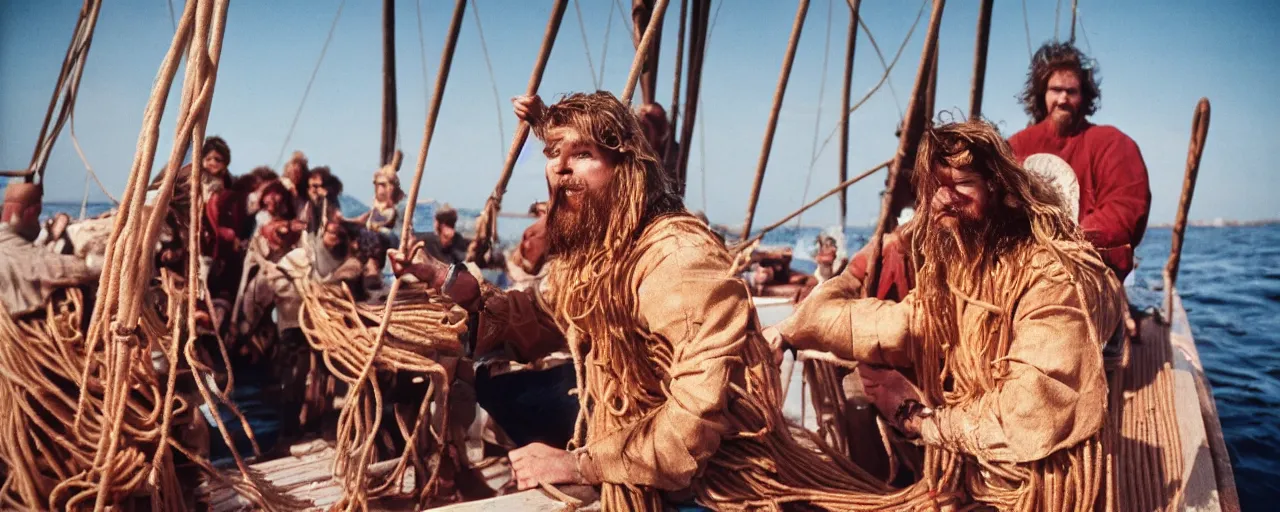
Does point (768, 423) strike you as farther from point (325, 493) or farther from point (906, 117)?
point (325, 493)

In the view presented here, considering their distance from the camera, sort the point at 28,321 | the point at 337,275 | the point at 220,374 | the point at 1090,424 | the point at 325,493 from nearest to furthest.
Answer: the point at 1090,424 → the point at 28,321 → the point at 325,493 → the point at 337,275 → the point at 220,374

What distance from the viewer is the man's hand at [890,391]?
1.63m

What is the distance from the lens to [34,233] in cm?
188

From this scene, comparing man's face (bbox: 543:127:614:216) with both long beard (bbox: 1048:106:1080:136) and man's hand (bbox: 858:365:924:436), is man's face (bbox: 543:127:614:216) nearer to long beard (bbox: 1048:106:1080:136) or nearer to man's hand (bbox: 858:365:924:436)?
man's hand (bbox: 858:365:924:436)

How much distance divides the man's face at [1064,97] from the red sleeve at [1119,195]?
0.39 ft

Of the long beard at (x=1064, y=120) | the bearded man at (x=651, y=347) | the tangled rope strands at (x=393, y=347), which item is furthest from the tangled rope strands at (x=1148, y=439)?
the tangled rope strands at (x=393, y=347)

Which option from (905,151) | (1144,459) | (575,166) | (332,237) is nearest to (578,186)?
(575,166)

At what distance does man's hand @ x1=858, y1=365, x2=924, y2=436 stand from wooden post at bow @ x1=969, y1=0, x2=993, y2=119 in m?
1.12

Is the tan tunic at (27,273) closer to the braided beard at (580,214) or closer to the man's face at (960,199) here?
the braided beard at (580,214)

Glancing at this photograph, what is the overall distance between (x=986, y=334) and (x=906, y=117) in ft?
2.38

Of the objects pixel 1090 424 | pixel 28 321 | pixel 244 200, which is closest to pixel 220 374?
pixel 244 200

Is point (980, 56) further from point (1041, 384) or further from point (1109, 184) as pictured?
point (1041, 384)

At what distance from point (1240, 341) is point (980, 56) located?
17.6 feet

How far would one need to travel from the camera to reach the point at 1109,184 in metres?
2.24
